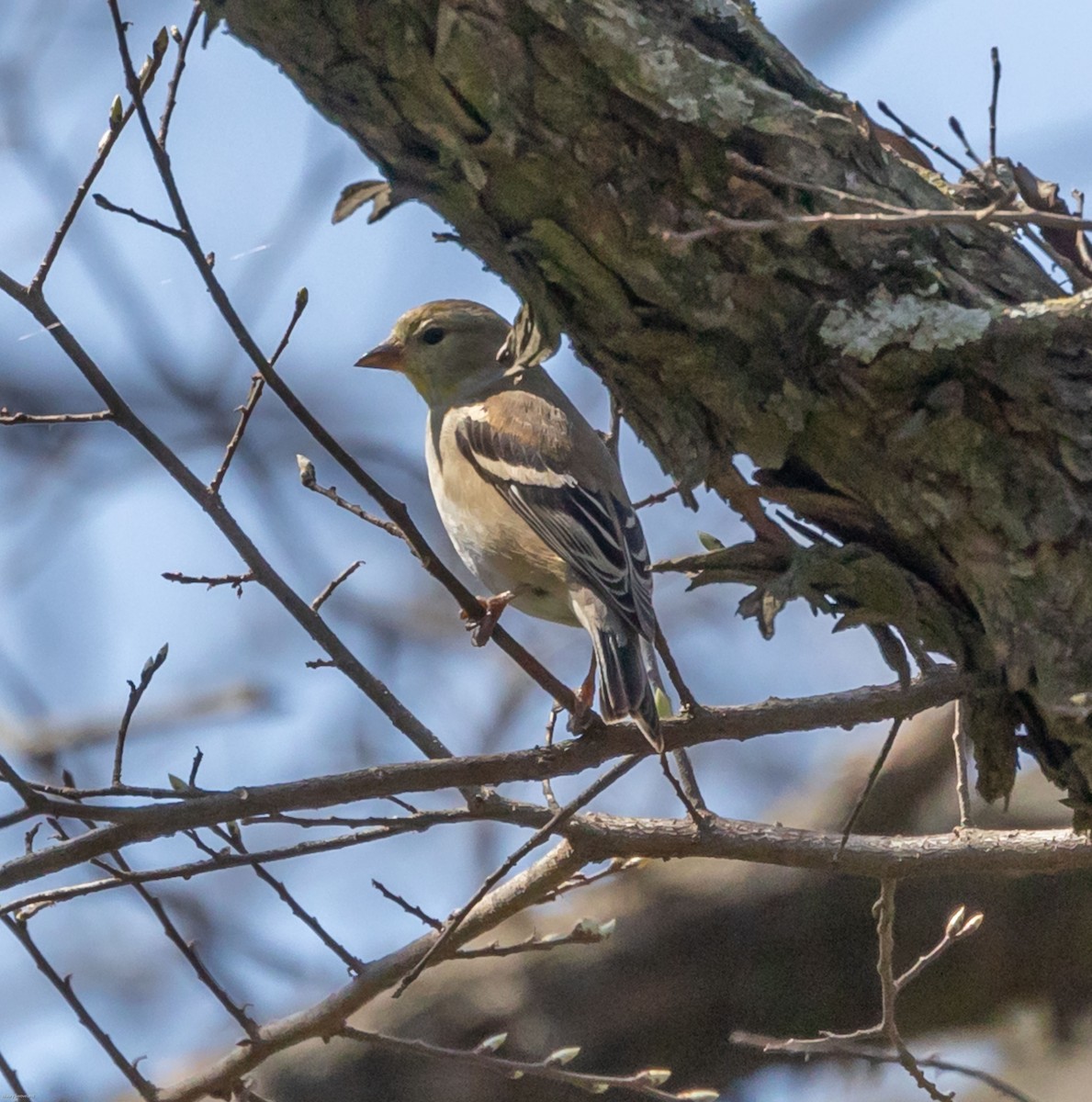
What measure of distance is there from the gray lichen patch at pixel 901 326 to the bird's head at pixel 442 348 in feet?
A: 7.06

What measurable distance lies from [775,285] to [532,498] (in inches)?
54.5

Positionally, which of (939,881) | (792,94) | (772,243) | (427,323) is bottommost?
(939,881)

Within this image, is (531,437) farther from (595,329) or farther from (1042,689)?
(1042,689)

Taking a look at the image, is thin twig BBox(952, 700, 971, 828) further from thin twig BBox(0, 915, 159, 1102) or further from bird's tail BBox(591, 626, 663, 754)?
thin twig BBox(0, 915, 159, 1102)

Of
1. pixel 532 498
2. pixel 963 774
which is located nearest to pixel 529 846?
pixel 963 774

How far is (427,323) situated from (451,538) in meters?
1.03

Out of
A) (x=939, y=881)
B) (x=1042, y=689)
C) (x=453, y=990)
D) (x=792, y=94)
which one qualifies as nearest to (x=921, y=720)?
(x=939, y=881)

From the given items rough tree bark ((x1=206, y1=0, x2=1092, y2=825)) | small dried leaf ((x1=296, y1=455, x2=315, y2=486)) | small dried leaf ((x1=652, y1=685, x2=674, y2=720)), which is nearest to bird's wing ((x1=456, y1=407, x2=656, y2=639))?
small dried leaf ((x1=652, y1=685, x2=674, y2=720))

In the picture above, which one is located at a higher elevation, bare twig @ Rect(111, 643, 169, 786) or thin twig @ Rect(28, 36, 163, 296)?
thin twig @ Rect(28, 36, 163, 296)

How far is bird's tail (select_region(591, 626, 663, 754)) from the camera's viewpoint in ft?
8.52

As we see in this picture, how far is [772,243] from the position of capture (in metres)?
2.55

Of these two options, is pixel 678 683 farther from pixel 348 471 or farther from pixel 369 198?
pixel 369 198

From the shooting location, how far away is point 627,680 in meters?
3.02

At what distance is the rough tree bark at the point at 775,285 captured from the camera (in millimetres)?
2498
